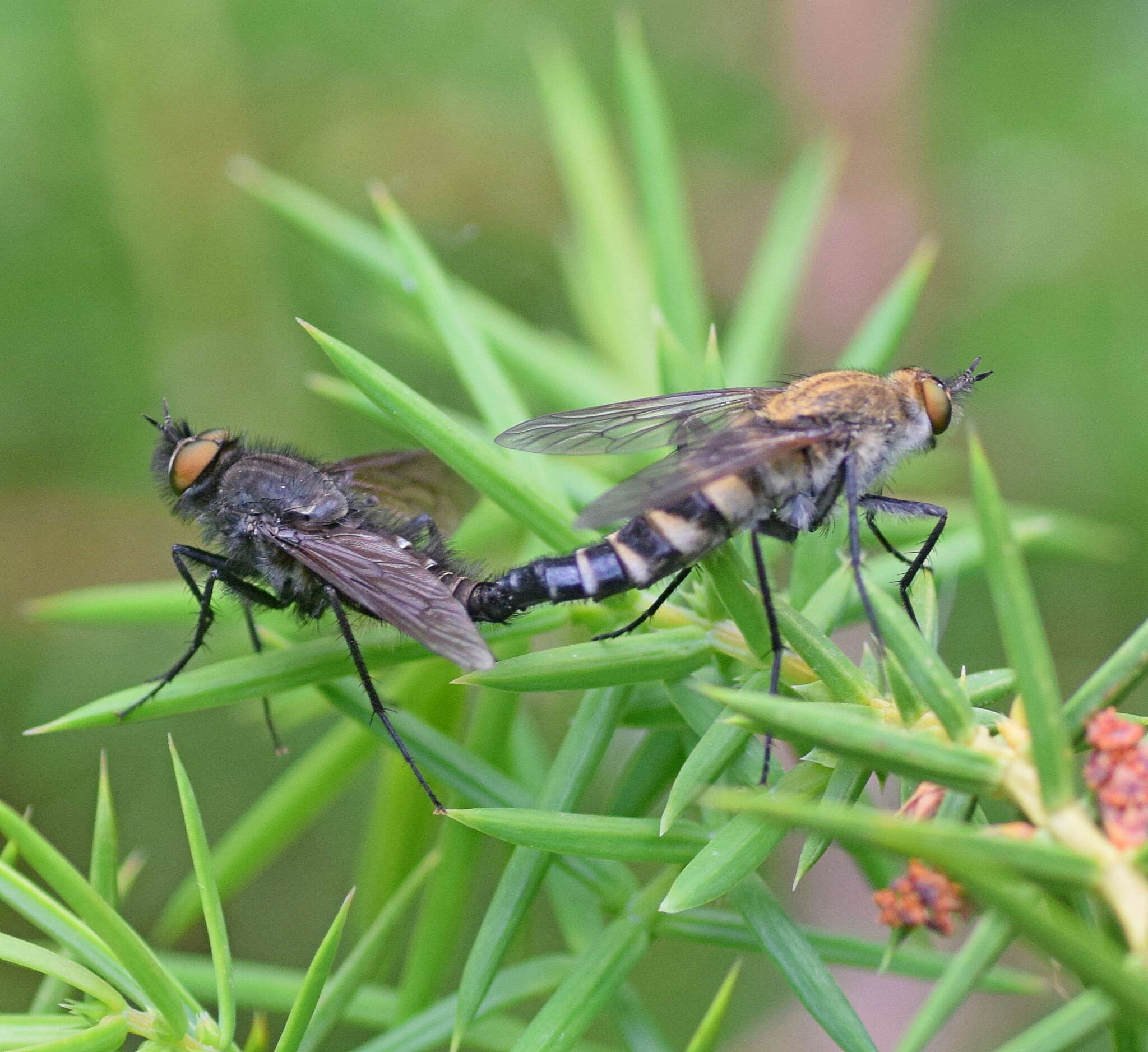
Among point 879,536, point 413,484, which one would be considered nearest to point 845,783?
point 879,536

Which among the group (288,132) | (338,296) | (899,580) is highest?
(288,132)

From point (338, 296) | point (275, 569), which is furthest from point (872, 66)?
point (275, 569)

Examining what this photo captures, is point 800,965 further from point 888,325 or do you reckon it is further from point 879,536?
point 888,325

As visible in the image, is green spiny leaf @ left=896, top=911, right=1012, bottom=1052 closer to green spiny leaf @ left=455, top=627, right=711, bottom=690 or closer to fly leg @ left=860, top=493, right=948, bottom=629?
green spiny leaf @ left=455, top=627, right=711, bottom=690

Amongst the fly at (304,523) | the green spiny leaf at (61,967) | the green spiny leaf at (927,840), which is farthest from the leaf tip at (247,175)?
the green spiny leaf at (927,840)

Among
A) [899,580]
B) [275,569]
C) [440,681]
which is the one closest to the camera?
[440,681]

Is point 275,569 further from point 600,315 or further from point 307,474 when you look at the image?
point 600,315

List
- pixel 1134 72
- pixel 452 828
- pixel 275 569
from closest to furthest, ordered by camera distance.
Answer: pixel 452 828, pixel 275 569, pixel 1134 72

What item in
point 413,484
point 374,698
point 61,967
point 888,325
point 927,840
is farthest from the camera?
point 413,484
